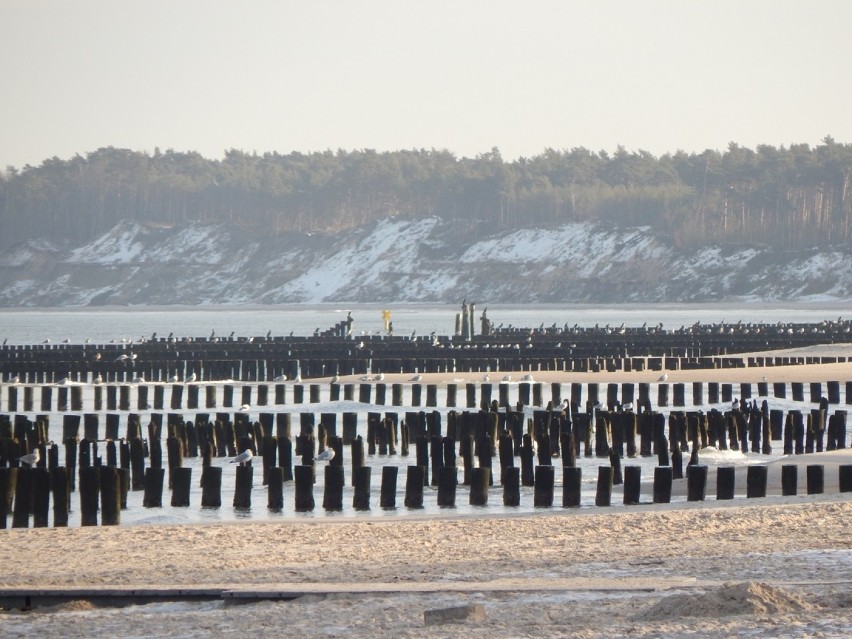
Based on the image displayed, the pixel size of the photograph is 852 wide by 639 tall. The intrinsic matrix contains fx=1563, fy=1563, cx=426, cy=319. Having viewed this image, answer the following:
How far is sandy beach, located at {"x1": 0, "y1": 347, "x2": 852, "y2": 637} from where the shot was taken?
29.2 feet

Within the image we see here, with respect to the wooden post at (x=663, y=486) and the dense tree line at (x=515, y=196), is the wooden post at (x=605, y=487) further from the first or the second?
the dense tree line at (x=515, y=196)

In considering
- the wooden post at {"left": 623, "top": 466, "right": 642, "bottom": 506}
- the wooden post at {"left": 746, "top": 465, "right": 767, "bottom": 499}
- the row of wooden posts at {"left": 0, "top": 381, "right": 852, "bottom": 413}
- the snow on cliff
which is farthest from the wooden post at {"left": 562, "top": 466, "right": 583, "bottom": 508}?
the snow on cliff

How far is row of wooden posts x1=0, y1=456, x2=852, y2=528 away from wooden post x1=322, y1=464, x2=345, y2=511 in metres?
0.01

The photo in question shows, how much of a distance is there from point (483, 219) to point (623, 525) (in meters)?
161

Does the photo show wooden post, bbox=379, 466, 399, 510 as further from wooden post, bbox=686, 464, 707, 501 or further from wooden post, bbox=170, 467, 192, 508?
wooden post, bbox=686, 464, 707, 501

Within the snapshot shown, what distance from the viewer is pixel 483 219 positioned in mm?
173625

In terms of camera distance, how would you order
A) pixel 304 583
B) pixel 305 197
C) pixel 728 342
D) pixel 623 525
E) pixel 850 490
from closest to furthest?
pixel 304 583 < pixel 623 525 < pixel 850 490 < pixel 728 342 < pixel 305 197

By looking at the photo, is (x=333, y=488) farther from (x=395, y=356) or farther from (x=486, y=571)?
(x=395, y=356)

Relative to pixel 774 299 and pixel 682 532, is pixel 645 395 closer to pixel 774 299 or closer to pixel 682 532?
pixel 682 532

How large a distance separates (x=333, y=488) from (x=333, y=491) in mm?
31

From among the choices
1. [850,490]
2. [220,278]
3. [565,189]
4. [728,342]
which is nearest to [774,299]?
[565,189]

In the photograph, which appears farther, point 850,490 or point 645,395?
point 645,395

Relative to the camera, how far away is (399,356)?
47.3m

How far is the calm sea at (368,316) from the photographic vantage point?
10975 centimetres
